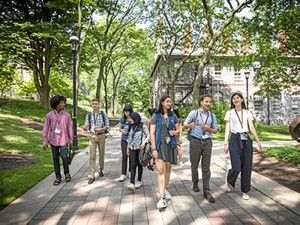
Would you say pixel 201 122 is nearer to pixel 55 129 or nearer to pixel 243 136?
pixel 243 136

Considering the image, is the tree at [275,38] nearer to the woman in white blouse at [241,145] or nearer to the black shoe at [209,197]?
the woman in white blouse at [241,145]

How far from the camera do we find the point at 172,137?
485 cm

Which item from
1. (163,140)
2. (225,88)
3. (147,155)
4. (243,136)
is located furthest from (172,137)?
(225,88)

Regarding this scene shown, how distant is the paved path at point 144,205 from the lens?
420cm

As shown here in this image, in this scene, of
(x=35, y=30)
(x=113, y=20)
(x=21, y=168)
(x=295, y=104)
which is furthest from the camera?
(x=295, y=104)

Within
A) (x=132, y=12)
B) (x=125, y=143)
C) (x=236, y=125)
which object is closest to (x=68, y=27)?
(x=132, y=12)

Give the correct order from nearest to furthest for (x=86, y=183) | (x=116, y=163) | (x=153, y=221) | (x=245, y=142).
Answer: (x=153, y=221) < (x=245, y=142) < (x=86, y=183) < (x=116, y=163)

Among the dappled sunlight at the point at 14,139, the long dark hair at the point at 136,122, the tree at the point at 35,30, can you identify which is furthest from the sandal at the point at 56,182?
the tree at the point at 35,30

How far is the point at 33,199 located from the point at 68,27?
22986mm

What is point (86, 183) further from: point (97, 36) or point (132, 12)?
point (132, 12)

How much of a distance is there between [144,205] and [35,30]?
20.8m

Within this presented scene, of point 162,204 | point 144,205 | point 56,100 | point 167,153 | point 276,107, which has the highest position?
point 56,100

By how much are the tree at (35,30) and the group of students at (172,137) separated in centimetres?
1663

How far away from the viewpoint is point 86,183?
6.43m
